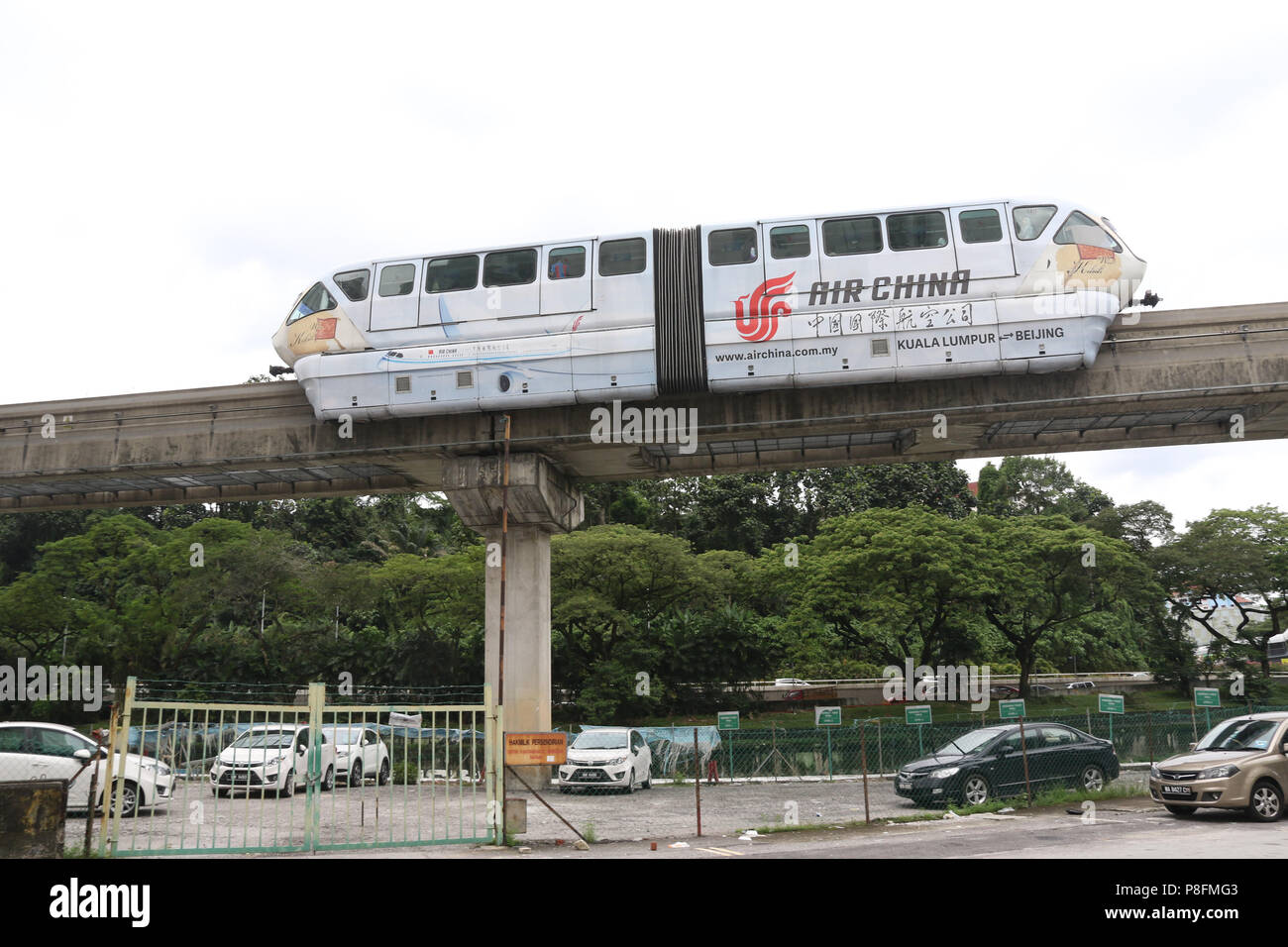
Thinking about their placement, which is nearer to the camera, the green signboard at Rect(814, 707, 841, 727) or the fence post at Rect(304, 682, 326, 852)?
the fence post at Rect(304, 682, 326, 852)

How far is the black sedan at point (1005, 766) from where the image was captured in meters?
16.7

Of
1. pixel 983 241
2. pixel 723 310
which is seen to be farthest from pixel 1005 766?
pixel 723 310

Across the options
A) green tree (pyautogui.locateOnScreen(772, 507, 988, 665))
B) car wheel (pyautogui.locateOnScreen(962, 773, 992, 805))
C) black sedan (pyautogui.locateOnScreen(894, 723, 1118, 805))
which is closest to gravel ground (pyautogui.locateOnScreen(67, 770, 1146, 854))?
black sedan (pyautogui.locateOnScreen(894, 723, 1118, 805))

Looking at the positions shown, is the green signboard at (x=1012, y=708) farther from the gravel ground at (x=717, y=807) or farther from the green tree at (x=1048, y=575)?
the green tree at (x=1048, y=575)

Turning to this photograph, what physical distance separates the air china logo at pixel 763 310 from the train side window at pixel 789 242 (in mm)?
466

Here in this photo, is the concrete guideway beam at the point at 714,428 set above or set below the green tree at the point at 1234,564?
A: above

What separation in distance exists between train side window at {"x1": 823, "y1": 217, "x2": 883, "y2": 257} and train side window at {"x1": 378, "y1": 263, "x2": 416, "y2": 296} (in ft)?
28.3

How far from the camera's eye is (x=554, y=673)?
39.9 metres

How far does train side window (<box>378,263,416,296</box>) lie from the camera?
68.7 ft

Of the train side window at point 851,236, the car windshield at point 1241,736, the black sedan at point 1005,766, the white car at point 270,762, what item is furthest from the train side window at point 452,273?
the car windshield at point 1241,736

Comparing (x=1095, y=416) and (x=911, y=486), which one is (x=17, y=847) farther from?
(x=911, y=486)

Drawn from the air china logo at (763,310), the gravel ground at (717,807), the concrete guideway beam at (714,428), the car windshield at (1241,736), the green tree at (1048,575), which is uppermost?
the air china logo at (763,310)

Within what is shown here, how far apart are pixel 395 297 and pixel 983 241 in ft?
38.9

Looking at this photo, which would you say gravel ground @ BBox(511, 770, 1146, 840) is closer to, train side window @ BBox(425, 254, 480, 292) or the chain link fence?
the chain link fence
